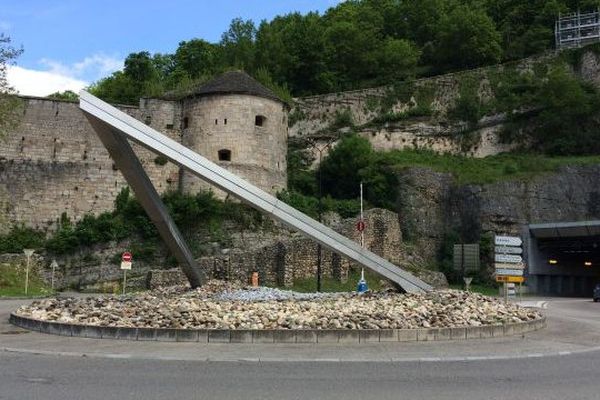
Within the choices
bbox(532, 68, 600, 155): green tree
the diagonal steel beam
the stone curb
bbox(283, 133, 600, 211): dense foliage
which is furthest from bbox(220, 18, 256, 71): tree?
the stone curb

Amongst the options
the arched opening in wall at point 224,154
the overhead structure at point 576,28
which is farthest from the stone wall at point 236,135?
the overhead structure at point 576,28

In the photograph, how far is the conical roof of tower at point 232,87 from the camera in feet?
142

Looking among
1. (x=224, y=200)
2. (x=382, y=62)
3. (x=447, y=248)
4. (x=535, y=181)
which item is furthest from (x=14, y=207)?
(x=382, y=62)

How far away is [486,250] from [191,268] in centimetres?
2819

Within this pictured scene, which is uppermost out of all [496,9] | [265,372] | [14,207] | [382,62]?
[496,9]

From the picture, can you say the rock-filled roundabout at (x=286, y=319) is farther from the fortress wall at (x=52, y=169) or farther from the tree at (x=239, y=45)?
the tree at (x=239, y=45)

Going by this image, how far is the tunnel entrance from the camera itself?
4378 cm

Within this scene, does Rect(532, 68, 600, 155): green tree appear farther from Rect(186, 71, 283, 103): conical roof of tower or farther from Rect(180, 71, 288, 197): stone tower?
Rect(180, 71, 288, 197): stone tower

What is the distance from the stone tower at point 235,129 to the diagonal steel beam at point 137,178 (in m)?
21.9

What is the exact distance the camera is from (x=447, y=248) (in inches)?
1805

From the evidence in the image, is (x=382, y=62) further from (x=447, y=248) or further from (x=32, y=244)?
(x=32, y=244)

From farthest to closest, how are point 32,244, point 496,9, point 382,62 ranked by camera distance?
point 496,9
point 382,62
point 32,244

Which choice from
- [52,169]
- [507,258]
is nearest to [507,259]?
[507,258]

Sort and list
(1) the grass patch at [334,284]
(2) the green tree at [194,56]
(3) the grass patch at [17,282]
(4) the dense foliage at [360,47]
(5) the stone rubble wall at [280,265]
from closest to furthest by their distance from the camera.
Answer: (3) the grass patch at [17,282], (5) the stone rubble wall at [280,265], (1) the grass patch at [334,284], (4) the dense foliage at [360,47], (2) the green tree at [194,56]
